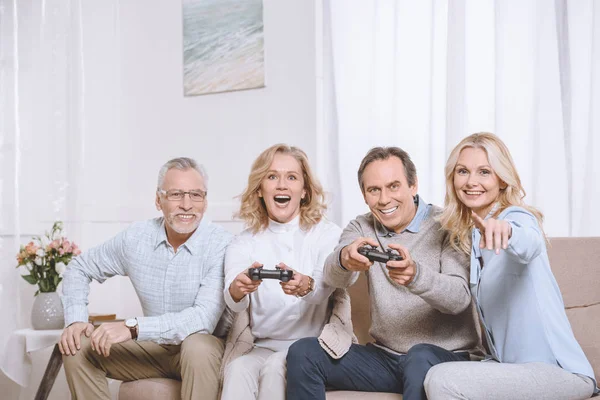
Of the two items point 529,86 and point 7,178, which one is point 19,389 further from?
point 529,86

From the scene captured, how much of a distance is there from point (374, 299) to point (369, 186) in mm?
353

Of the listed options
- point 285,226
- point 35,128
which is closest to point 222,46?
point 35,128

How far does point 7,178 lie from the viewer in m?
3.12

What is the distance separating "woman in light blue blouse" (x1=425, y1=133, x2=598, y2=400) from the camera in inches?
A: 66.3

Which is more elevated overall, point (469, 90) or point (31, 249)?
point (469, 90)

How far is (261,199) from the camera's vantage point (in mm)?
2428

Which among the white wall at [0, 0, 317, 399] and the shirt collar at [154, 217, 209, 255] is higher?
the white wall at [0, 0, 317, 399]

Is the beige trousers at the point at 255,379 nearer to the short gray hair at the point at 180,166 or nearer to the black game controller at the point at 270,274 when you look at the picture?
the black game controller at the point at 270,274

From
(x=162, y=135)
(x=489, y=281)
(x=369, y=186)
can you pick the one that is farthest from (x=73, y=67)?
(x=489, y=281)

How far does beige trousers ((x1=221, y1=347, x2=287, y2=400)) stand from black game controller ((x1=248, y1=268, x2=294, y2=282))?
0.25 m

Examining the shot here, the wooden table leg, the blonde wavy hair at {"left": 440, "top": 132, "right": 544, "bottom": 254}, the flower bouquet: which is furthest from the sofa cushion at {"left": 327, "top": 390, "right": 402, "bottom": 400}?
the flower bouquet

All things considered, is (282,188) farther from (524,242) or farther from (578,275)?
(578,275)

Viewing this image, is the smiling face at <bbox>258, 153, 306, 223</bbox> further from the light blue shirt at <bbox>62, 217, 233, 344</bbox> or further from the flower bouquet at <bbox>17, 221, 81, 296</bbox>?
the flower bouquet at <bbox>17, 221, 81, 296</bbox>

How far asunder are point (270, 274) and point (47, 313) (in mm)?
1319
